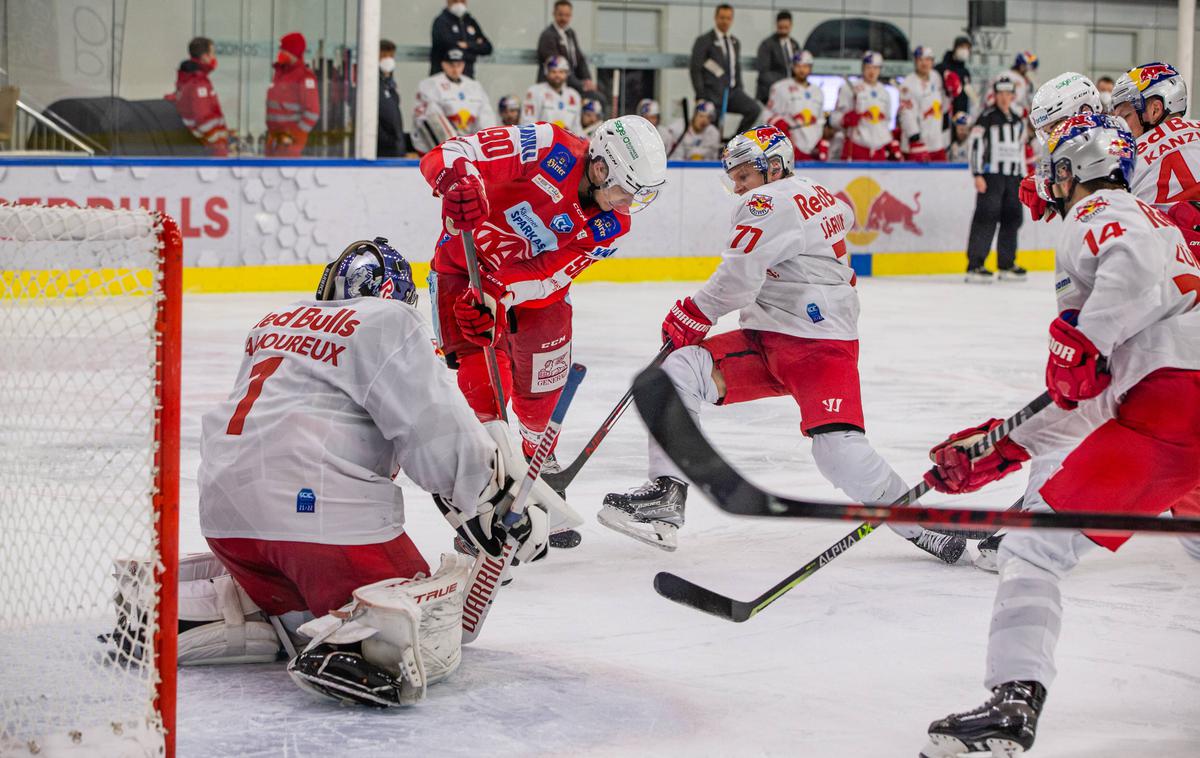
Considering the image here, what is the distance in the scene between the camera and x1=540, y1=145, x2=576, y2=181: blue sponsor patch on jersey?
399 cm

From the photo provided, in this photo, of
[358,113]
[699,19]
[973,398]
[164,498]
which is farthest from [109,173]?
[164,498]

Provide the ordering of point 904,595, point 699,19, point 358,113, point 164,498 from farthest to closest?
point 699,19
point 358,113
point 904,595
point 164,498

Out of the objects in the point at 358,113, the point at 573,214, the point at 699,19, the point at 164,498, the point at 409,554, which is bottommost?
the point at 409,554

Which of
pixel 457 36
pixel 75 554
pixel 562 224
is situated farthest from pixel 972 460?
pixel 457 36

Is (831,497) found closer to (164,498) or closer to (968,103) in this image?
(164,498)

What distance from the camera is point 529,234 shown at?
4.08 meters

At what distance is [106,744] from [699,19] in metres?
11.2

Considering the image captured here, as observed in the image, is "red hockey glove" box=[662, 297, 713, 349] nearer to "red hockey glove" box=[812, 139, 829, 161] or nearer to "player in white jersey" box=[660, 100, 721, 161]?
"player in white jersey" box=[660, 100, 721, 161]

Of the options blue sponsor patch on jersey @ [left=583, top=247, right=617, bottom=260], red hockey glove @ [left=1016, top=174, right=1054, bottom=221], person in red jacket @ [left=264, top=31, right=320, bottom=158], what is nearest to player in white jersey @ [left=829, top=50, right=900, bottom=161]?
person in red jacket @ [left=264, top=31, right=320, bottom=158]

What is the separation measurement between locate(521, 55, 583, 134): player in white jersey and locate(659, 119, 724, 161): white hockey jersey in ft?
3.05

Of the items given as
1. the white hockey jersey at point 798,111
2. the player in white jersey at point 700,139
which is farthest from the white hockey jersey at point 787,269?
the white hockey jersey at point 798,111

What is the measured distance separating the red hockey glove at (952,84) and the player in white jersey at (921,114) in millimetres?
387

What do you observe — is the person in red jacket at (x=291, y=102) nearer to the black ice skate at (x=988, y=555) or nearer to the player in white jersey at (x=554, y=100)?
the player in white jersey at (x=554, y=100)

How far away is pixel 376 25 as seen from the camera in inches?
385
